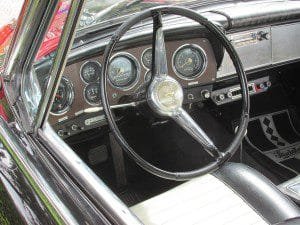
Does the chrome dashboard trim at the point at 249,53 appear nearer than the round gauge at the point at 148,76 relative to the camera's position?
No

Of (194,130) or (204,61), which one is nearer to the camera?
(194,130)

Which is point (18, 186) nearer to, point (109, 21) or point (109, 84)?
point (109, 84)

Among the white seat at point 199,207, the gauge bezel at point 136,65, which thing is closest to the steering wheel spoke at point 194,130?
the white seat at point 199,207

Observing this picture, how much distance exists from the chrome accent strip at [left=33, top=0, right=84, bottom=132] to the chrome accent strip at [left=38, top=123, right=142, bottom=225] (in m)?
0.07

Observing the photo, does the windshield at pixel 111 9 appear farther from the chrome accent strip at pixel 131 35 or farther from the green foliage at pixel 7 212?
the green foliage at pixel 7 212

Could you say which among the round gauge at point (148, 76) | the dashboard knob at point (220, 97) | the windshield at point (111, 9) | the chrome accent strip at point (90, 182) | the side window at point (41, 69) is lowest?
the dashboard knob at point (220, 97)

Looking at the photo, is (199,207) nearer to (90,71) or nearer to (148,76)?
(148,76)

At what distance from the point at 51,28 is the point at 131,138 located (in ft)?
4.51

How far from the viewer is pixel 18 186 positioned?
166cm

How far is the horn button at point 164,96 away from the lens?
6.79 ft

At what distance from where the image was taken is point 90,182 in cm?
130

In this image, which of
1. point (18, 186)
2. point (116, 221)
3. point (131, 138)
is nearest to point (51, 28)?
point (18, 186)

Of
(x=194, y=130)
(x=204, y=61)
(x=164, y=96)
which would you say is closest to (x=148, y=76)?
(x=164, y=96)

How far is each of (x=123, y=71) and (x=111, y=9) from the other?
0.39m
